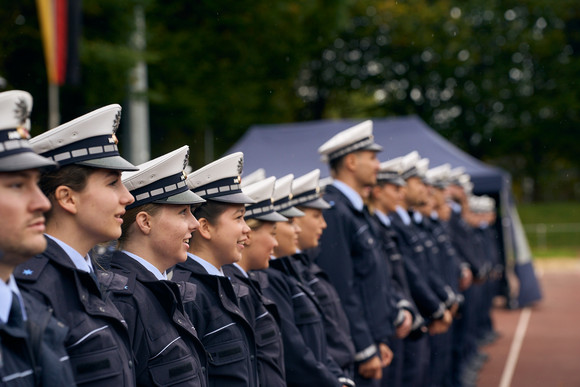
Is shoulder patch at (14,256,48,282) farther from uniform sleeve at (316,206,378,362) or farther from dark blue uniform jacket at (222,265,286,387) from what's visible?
uniform sleeve at (316,206,378,362)

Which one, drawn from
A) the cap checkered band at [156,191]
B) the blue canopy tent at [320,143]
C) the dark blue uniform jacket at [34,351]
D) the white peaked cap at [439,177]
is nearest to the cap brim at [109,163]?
the cap checkered band at [156,191]

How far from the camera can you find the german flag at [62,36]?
42.1 ft

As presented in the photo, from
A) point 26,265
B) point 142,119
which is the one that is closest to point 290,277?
point 26,265

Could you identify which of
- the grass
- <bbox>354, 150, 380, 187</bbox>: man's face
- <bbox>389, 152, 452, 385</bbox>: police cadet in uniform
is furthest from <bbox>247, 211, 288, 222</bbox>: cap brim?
the grass

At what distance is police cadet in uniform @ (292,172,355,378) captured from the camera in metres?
5.35

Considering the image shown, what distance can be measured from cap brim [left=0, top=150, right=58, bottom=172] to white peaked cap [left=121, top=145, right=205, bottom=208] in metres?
1.10

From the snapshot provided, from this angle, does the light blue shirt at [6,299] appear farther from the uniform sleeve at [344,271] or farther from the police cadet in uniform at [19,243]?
the uniform sleeve at [344,271]

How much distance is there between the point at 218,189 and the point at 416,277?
422cm

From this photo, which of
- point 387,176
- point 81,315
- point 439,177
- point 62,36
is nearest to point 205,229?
point 81,315

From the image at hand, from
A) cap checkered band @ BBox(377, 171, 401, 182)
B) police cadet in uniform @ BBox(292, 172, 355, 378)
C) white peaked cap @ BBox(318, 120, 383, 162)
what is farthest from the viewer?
cap checkered band @ BBox(377, 171, 401, 182)

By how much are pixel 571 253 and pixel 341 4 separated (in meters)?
11.6

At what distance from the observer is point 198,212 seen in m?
4.04

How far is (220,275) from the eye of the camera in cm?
386

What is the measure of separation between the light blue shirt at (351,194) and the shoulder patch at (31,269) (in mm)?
3667
